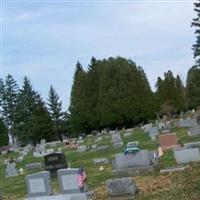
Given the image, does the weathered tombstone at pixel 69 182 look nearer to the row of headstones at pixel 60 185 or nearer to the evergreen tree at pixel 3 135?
the row of headstones at pixel 60 185

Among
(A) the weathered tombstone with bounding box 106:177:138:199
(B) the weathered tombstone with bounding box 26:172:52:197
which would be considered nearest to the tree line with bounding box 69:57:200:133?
(B) the weathered tombstone with bounding box 26:172:52:197

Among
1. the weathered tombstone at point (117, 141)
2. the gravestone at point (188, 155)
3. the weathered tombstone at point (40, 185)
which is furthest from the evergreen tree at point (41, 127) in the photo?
the weathered tombstone at point (40, 185)

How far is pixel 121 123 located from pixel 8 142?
768 inches

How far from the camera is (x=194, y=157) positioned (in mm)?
16172

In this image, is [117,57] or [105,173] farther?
[117,57]

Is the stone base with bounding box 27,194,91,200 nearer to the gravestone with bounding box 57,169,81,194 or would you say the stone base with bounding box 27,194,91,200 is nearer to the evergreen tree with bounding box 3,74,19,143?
the gravestone with bounding box 57,169,81,194

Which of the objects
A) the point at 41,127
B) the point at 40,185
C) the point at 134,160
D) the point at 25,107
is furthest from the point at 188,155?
the point at 25,107

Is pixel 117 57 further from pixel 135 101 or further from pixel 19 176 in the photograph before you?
pixel 19 176

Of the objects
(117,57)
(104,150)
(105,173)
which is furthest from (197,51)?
(105,173)

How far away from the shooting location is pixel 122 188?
12.1 metres

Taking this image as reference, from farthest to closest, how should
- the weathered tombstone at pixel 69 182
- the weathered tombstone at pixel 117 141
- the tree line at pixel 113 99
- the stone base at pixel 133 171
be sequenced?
the tree line at pixel 113 99
the weathered tombstone at pixel 117 141
the stone base at pixel 133 171
the weathered tombstone at pixel 69 182

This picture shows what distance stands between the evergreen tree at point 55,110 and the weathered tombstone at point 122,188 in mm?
65061

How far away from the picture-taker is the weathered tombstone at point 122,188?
12.1 meters

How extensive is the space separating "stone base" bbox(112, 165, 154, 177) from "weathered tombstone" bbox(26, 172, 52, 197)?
10.1 feet
